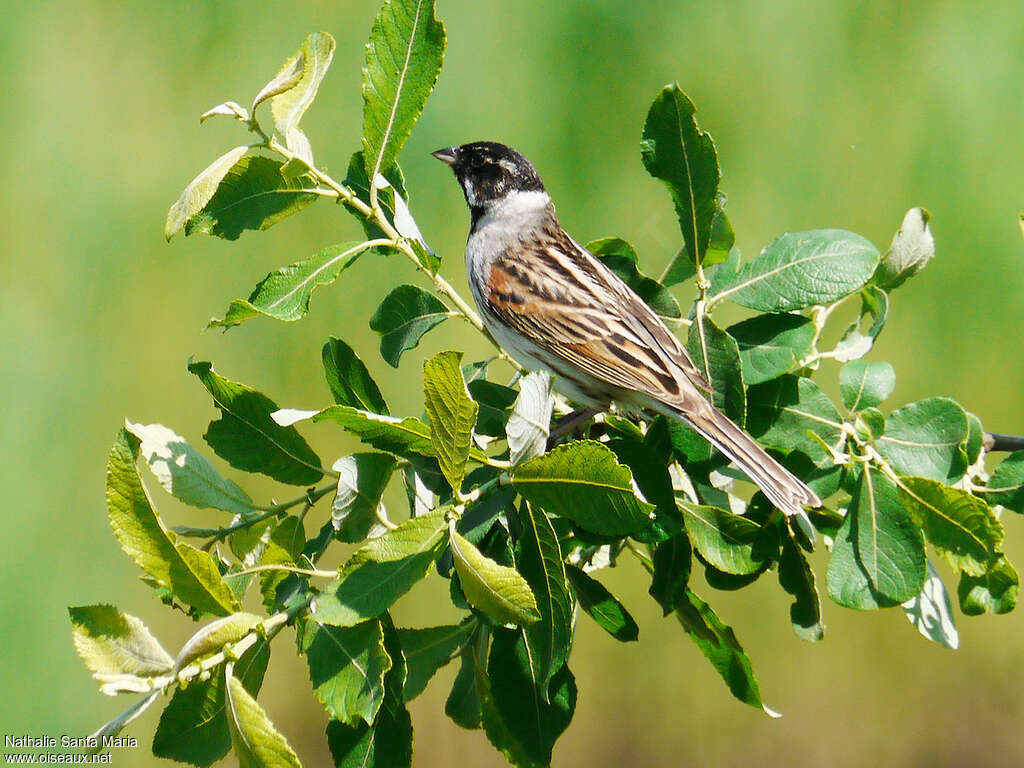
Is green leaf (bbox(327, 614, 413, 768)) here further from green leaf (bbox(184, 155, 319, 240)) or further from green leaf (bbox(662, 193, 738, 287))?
green leaf (bbox(662, 193, 738, 287))

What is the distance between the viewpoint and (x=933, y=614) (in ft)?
5.18

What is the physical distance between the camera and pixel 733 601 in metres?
2.96

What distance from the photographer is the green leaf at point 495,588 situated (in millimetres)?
1082

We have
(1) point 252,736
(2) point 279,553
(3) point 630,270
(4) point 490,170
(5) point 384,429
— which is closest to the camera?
(1) point 252,736

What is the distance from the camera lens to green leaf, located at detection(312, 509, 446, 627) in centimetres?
113

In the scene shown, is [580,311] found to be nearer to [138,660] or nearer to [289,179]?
[289,179]

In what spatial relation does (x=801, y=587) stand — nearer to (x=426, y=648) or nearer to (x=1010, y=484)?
(x=1010, y=484)

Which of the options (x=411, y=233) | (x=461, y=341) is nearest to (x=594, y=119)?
(x=461, y=341)

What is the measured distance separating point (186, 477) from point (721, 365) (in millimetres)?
715

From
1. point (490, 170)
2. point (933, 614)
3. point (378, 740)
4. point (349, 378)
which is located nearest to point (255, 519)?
point (349, 378)

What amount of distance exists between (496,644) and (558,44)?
100 inches

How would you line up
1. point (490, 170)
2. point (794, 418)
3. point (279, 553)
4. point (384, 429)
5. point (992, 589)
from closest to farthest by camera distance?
point (384, 429), point (279, 553), point (992, 589), point (794, 418), point (490, 170)

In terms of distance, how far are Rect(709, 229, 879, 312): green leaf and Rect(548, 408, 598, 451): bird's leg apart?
0.87 ft

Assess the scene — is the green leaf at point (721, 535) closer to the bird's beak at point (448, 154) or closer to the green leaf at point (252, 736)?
the green leaf at point (252, 736)
